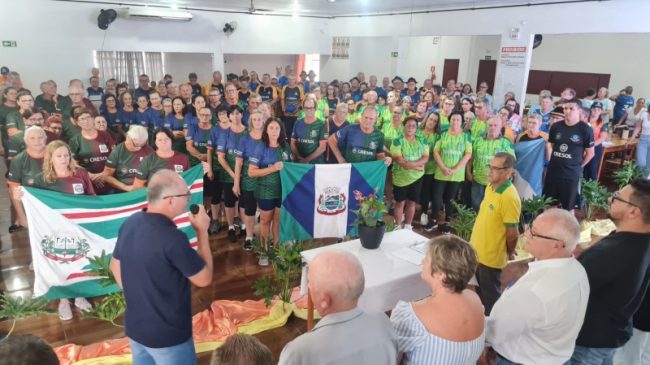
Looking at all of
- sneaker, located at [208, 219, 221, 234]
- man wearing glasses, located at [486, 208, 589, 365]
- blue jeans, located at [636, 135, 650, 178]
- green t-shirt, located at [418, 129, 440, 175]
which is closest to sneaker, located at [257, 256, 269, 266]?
sneaker, located at [208, 219, 221, 234]

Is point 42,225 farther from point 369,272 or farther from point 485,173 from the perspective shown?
point 485,173

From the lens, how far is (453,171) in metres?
5.20

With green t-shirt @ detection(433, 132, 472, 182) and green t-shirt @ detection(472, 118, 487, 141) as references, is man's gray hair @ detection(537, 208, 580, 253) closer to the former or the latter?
green t-shirt @ detection(433, 132, 472, 182)

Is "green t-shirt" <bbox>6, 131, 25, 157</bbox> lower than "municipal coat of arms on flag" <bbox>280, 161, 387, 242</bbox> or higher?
higher

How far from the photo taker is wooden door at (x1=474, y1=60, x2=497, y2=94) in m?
14.4

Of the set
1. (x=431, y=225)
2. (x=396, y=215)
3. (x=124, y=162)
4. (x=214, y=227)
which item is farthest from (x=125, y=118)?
(x=431, y=225)

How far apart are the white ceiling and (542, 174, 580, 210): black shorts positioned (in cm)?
506

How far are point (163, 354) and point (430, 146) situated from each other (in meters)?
4.04

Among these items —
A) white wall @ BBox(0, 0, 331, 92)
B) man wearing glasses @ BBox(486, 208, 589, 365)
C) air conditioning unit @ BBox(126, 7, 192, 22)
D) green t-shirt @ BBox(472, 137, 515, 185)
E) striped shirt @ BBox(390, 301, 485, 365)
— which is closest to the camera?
striped shirt @ BBox(390, 301, 485, 365)

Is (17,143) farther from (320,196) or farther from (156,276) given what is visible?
(156,276)

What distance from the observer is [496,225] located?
293 cm

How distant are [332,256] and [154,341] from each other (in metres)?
1.06

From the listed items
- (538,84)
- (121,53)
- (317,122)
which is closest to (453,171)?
(317,122)

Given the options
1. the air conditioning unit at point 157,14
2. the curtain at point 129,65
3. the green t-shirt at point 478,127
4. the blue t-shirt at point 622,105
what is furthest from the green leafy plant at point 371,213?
the curtain at point 129,65
